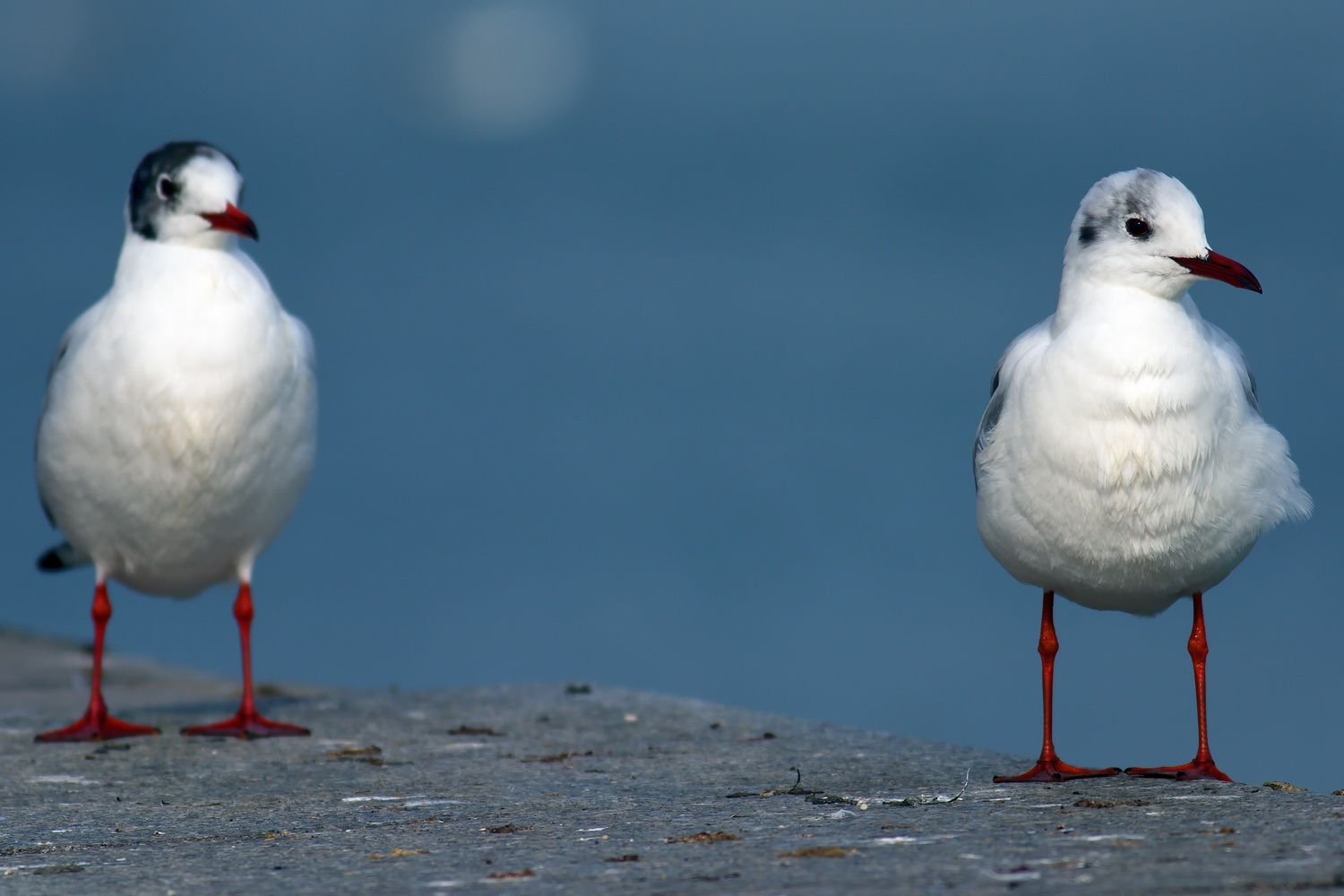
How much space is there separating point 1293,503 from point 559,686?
11.4ft

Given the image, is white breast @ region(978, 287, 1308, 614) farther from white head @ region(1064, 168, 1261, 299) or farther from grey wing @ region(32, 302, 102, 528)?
grey wing @ region(32, 302, 102, 528)

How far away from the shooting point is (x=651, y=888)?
273cm

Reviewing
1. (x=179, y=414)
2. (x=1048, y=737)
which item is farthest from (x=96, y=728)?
(x=1048, y=737)

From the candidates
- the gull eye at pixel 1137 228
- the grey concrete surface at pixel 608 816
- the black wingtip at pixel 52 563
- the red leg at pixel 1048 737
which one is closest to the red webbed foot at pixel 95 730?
the grey concrete surface at pixel 608 816

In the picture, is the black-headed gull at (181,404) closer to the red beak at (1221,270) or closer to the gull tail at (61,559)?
the gull tail at (61,559)

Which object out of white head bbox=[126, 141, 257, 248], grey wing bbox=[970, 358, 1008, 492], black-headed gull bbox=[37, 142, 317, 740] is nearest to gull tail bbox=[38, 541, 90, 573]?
black-headed gull bbox=[37, 142, 317, 740]

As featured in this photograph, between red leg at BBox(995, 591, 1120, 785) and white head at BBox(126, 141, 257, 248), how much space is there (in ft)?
10.3

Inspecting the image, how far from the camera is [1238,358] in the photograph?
14.0ft

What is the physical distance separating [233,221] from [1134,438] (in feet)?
10.8

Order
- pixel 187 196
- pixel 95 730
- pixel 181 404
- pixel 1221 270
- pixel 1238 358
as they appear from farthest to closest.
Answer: pixel 187 196 → pixel 95 730 → pixel 181 404 → pixel 1238 358 → pixel 1221 270

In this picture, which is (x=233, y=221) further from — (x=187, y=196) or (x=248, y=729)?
(x=248, y=729)

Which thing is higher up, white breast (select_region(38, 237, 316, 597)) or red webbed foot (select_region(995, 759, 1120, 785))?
white breast (select_region(38, 237, 316, 597))

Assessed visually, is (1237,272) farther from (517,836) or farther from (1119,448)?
(517,836)

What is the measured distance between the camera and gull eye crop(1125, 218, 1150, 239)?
407cm
